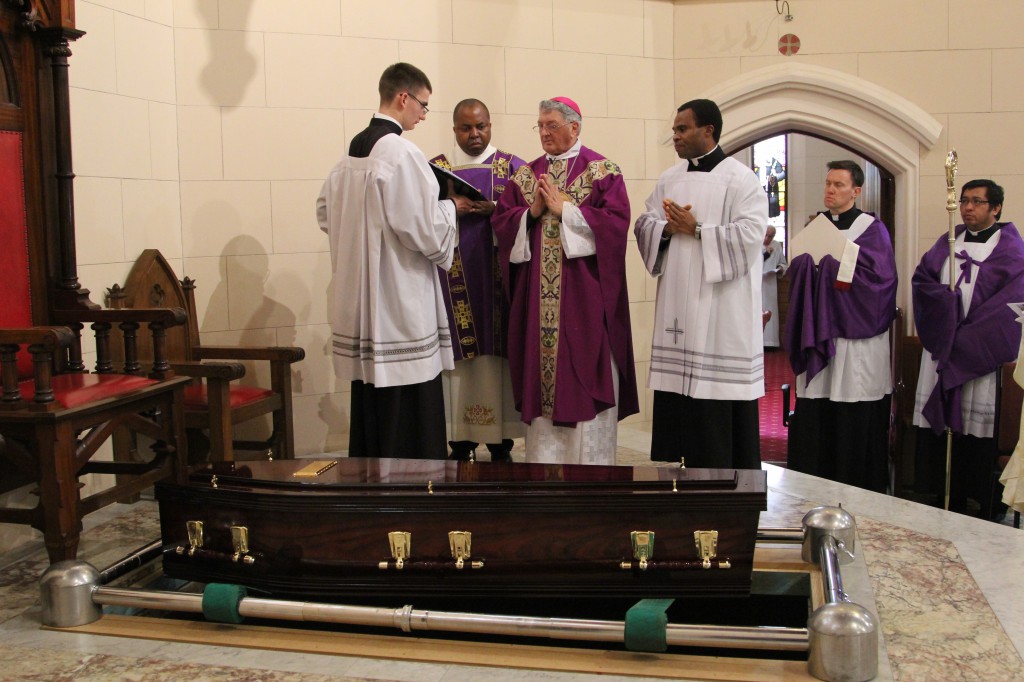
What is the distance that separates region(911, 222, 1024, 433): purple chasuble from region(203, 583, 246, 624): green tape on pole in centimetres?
428

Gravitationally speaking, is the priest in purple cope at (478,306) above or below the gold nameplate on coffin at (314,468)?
above

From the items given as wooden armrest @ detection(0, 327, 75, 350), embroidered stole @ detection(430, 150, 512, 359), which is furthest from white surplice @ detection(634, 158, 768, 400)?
wooden armrest @ detection(0, 327, 75, 350)

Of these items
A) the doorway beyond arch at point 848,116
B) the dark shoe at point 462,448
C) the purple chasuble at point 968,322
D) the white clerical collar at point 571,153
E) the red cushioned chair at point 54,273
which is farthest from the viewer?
the doorway beyond arch at point 848,116

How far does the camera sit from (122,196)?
4680 millimetres

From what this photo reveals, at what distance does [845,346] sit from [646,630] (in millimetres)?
3571

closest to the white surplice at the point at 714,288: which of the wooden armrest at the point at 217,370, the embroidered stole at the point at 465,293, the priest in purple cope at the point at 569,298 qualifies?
the priest in purple cope at the point at 569,298

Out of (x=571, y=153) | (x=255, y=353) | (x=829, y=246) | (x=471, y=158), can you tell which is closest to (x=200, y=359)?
(x=255, y=353)

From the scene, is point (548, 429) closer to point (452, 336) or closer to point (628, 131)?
point (452, 336)

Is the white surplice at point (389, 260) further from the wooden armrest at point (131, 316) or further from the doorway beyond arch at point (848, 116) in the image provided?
the doorway beyond arch at point (848, 116)

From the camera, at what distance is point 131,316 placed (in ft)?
12.5

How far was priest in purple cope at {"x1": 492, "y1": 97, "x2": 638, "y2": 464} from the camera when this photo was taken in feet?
14.2

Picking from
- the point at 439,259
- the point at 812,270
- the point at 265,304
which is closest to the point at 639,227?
the point at 439,259

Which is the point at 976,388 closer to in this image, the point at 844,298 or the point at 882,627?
the point at 844,298

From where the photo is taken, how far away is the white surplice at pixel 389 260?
162 inches
